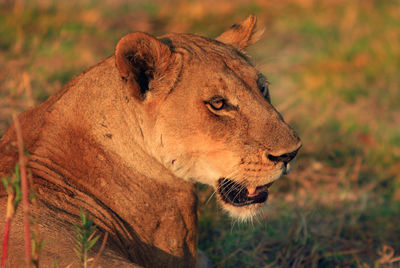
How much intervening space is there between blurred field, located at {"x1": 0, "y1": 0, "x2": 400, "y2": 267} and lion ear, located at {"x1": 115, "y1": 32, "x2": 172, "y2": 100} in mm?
1131

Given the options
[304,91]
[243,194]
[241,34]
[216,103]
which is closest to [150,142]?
[216,103]

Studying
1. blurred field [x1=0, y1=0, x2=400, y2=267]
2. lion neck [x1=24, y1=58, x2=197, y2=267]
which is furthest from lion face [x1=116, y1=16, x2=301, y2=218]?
blurred field [x1=0, y1=0, x2=400, y2=267]

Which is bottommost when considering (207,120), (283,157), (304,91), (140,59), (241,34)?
(304,91)

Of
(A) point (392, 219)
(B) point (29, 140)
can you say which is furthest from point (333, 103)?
(B) point (29, 140)

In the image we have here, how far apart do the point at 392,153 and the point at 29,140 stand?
3926mm

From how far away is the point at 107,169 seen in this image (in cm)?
276

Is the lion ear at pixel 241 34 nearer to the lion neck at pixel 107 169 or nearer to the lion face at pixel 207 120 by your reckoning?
the lion face at pixel 207 120

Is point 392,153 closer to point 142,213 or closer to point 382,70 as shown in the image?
point 382,70

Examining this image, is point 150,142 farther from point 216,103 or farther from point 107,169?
point 216,103

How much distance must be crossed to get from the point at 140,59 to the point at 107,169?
546 millimetres

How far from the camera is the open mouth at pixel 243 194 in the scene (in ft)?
9.72

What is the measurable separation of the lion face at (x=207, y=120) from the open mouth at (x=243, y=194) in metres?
0.03

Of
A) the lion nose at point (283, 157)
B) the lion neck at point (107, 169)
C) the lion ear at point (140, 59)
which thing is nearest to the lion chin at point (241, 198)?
the lion nose at point (283, 157)

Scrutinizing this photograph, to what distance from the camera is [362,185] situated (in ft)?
16.8
